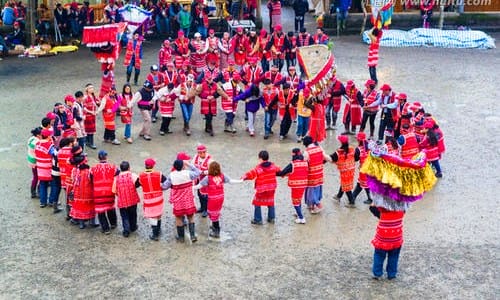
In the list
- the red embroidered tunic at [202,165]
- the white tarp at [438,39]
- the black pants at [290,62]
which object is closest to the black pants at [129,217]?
the red embroidered tunic at [202,165]

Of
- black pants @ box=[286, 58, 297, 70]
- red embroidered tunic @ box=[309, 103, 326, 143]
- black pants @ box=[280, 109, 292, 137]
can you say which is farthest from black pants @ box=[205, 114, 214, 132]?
black pants @ box=[286, 58, 297, 70]

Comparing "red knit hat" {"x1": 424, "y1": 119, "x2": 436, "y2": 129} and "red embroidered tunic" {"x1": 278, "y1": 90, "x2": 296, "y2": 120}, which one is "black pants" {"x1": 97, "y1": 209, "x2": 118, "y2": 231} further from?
"red knit hat" {"x1": 424, "y1": 119, "x2": 436, "y2": 129}

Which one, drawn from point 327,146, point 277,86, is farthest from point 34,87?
point 327,146

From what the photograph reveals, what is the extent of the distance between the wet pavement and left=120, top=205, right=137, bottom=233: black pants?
183mm

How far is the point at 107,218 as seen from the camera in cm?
1131

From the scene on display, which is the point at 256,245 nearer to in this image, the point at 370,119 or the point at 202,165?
the point at 202,165

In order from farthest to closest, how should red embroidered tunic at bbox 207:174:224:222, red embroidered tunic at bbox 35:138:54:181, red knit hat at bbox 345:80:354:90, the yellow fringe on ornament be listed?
red knit hat at bbox 345:80:354:90, red embroidered tunic at bbox 35:138:54:181, red embroidered tunic at bbox 207:174:224:222, the yellow fringe on ornament

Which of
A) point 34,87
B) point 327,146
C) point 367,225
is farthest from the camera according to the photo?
point 34,87

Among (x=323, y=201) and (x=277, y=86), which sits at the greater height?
(x=277, y=86)

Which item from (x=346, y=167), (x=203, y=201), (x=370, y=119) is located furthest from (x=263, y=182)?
(x=370, y=119)

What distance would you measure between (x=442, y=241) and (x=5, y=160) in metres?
8.98

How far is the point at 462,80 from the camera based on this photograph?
20656 millimetres

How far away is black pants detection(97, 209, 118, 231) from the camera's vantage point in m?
11.1

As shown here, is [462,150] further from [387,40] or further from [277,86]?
[387,40]
